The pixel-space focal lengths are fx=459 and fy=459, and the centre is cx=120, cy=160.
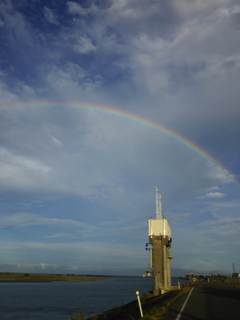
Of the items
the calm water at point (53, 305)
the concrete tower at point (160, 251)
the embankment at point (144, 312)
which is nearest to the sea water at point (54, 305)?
the calm water at point (53, 305)

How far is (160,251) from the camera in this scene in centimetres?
7531

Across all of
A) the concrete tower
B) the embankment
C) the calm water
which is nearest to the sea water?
the calm water

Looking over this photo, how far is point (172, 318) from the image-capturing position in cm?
2303

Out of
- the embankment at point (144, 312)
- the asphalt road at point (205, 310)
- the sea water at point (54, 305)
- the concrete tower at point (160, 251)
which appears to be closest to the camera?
the asphalt road at point (205, 310)

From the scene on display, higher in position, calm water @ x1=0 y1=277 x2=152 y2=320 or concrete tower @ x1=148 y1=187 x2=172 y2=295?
concrete tower @ x1=148 y1=187 x2=172 y2=295

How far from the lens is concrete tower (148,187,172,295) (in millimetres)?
74750

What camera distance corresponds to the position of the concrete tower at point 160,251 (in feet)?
245

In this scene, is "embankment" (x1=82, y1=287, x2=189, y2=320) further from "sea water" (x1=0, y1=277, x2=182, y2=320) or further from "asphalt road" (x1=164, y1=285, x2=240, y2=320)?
"sea water" (x1=0, y1=277, x2=182, y2=320)

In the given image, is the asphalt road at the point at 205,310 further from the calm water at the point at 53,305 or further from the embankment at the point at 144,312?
the calm water at the point at 53,305

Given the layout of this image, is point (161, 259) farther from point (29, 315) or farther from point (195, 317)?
point (195, 317)

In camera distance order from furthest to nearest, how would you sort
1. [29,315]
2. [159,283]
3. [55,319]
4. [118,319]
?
[159,283] → [29,315] → [55,319] → [118,319]

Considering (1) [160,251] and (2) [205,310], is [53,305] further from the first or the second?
(2) [205,310]

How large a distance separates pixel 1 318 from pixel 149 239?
97.5 ft

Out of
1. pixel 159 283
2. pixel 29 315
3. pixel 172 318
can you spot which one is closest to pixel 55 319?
pixel 29 315
